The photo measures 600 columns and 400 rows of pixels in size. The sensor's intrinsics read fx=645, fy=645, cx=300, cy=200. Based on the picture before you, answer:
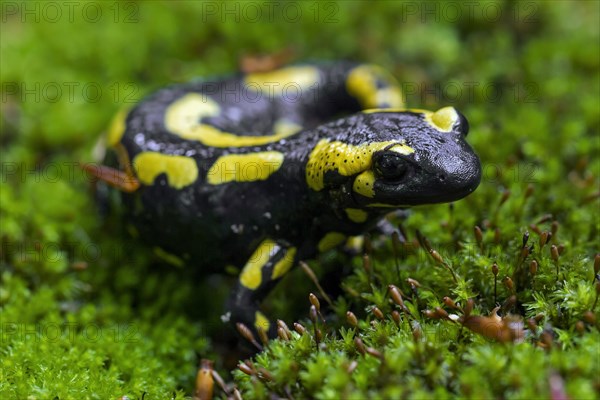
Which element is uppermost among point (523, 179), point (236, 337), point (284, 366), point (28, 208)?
point (523, 179)

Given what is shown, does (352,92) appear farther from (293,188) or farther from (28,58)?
(28,58)

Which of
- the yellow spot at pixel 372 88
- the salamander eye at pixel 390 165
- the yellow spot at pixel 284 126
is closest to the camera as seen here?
the salamander eye at pixel 390 165

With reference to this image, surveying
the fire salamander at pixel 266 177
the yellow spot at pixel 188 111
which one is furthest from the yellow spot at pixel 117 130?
the yellow spot at pixel 188 111

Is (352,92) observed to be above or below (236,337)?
above

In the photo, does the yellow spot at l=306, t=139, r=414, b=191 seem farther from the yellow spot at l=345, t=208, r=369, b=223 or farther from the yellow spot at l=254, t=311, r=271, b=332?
the yellow spot at l=254, t=311, r=271, b=332

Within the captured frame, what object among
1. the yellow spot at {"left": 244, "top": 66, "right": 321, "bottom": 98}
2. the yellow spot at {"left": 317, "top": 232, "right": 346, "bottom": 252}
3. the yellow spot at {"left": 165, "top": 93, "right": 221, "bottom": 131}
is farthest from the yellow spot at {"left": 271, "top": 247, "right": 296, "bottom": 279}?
the yellow spot at {"left": 244, "top": 66, "right": 321, "bottom": 98}

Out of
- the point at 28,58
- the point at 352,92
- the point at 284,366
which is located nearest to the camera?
the point at 284,366

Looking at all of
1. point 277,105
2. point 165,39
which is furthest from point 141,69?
point 277,105

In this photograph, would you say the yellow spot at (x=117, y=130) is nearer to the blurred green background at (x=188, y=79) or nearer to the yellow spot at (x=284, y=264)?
the blurred green background at (x=188, y=79)
